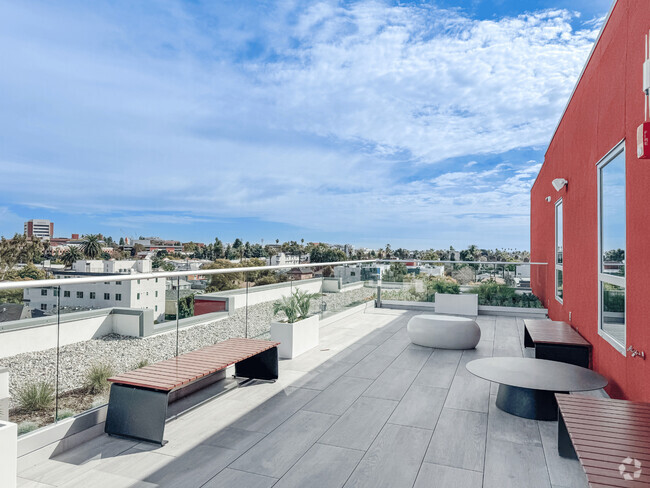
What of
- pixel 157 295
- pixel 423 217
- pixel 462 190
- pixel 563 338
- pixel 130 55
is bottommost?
pixel 563 338

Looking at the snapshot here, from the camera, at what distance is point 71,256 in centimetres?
7994

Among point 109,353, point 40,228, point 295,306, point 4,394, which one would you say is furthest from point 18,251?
point 4,394

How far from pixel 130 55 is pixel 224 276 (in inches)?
3191

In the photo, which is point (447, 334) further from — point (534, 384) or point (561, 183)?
point (561, 183)

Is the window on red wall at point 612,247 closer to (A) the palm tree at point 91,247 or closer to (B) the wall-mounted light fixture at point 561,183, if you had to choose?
(B) the wall-mounted light fixture at point 561,183

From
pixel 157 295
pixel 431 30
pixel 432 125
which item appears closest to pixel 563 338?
pixel 157 295

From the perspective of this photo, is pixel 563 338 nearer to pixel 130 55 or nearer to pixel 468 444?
pixel 468 444

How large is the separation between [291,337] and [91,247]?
87.9 meters

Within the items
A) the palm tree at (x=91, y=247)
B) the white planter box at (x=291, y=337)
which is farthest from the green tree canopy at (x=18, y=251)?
the white planter box at (x=291, y=337)

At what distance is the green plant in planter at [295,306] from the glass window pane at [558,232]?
417cm

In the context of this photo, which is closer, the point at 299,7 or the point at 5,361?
the point at 5,361

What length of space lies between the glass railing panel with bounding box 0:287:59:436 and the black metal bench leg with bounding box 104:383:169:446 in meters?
0.38

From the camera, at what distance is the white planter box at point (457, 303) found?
369 inches

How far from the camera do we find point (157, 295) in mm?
3643
